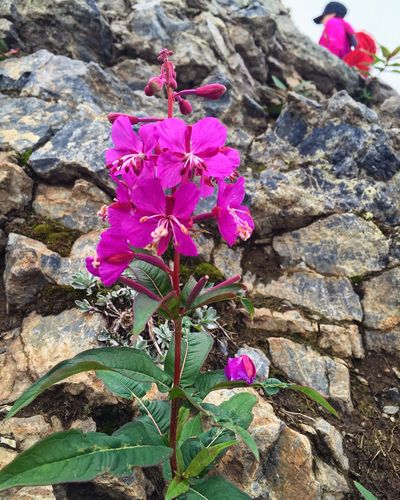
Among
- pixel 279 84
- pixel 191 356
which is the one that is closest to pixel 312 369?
pixel 191 356

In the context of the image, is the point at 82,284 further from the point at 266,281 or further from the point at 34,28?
the point at 34,28

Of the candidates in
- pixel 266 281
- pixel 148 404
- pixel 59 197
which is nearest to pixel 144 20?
pixel 59 197

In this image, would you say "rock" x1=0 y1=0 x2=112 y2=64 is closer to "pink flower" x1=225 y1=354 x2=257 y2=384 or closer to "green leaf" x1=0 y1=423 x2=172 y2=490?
"pink flower" x1=225 y1=354 x2=257 y2=384

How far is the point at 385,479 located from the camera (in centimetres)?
327

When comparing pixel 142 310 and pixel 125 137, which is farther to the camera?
Answer: pixel 125 137

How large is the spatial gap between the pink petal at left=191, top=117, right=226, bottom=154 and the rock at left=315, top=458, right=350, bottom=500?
8.40ft

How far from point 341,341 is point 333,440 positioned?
116 centimetres

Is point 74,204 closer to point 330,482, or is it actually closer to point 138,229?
point 138,229

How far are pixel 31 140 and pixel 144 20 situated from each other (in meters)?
4.13

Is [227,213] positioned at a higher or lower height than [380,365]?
higher

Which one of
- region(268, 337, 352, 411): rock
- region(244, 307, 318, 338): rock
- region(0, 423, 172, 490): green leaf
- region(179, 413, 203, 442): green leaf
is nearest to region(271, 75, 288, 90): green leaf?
region(244, 307, 318, 338): rock

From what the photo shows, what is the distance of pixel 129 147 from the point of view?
228 centimetres

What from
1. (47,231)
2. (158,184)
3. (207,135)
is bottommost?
(47,231)

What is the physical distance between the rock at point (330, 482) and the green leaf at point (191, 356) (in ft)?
4.53
